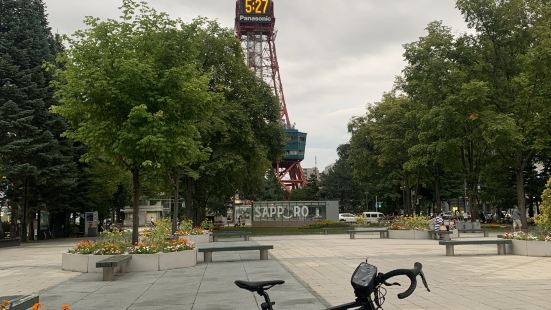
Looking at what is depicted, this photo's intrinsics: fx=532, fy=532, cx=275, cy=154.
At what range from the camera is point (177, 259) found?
15.8 meters

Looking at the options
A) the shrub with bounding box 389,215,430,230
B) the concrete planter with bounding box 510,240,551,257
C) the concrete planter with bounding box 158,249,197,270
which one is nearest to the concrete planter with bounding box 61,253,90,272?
the concrete planter with bounding box 158,249,197,270

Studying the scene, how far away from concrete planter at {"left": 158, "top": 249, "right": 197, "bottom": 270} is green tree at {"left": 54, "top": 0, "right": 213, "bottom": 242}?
5.35 feet

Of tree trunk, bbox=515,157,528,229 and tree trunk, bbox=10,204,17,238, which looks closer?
tree trunk, bbox=515,157,528,229

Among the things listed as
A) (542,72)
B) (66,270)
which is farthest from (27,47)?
(542,72)

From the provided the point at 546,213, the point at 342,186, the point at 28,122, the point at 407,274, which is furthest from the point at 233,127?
the point at 342,186

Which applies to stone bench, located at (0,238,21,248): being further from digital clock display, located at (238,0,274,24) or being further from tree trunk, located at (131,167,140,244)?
digital clock display, located at (238,0,274,24)

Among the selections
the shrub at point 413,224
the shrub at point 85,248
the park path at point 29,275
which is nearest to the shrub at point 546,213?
the shrub at point 413,224

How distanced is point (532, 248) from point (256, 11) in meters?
92.3

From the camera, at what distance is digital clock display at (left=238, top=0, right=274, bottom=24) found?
339ft

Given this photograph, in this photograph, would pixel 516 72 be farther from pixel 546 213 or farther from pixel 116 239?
pixel 116 239

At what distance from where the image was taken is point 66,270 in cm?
1570

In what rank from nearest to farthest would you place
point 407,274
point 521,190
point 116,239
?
point 407,274, point 116,239, point 521,190

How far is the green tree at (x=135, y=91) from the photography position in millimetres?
15828

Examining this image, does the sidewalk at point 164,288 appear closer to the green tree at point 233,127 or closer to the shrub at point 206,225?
the shrub at point 206,225
